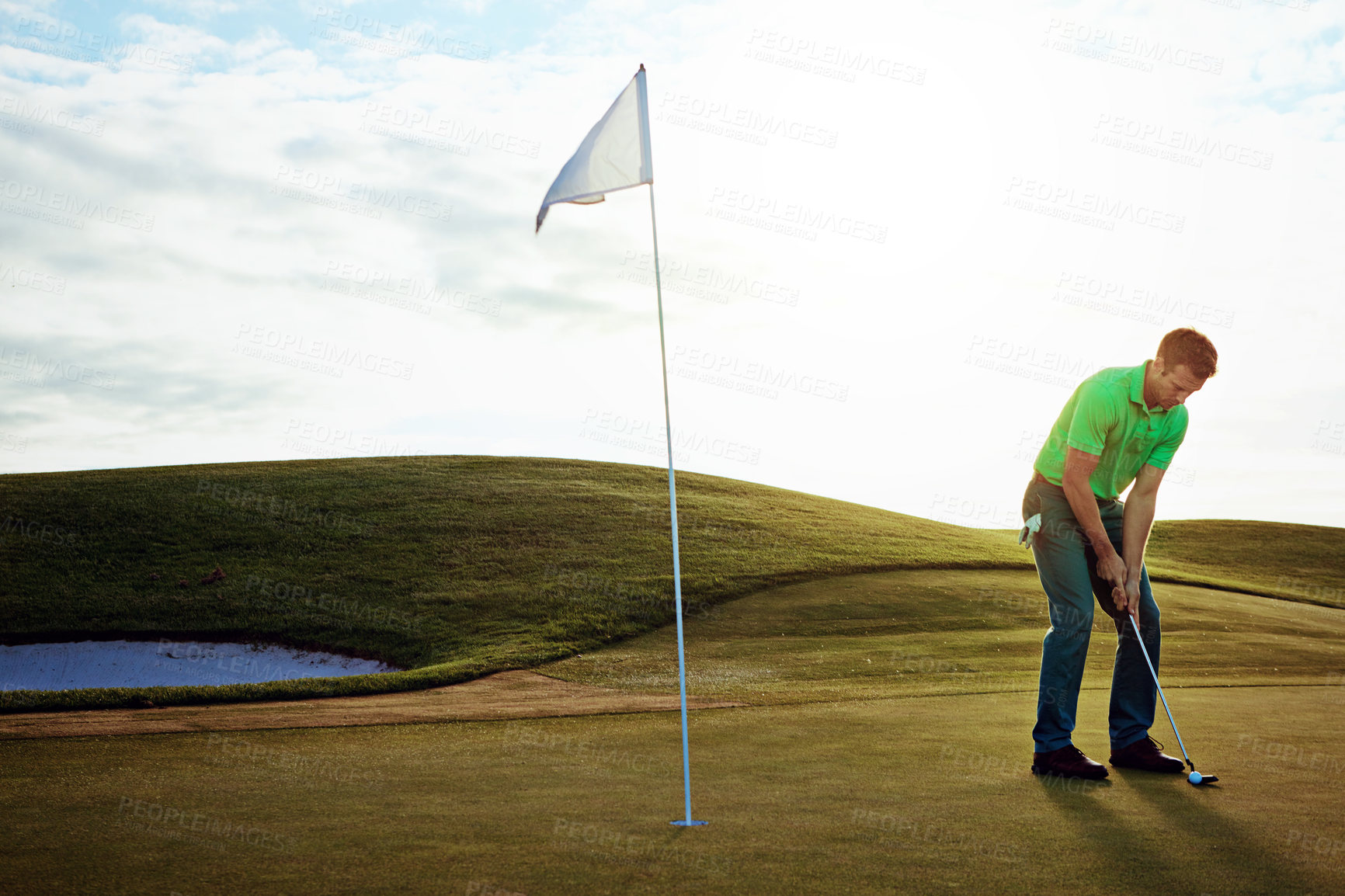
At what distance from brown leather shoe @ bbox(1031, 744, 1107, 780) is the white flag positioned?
4.68 metres

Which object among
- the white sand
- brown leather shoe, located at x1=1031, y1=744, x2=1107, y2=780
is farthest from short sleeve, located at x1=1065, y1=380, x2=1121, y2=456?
the white sand

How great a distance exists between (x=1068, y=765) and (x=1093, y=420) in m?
2.27

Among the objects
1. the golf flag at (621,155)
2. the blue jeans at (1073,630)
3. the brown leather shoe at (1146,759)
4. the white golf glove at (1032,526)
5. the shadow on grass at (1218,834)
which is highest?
the golf flag at (621,155)

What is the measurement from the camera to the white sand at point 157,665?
61.7 ft

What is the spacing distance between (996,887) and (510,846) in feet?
7.16

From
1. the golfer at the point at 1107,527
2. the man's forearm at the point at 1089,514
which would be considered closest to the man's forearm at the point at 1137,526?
the golfer at the point at 1107,527

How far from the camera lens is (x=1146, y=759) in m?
6.34

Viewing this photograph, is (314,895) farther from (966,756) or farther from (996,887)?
(966,756)

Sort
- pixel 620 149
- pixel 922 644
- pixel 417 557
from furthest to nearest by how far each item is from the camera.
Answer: pixel 417 557 < pixel 922 644 < pixel 620 149

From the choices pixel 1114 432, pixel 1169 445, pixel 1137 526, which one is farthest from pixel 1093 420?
pixel 1137 526

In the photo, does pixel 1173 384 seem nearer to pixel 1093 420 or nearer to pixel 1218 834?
pixel 1093 420

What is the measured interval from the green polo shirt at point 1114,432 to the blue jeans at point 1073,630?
20 cm

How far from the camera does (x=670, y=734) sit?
8.20 meters

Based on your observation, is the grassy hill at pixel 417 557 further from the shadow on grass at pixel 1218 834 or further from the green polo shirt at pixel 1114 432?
the shadow on grass at pixel 1218 834
